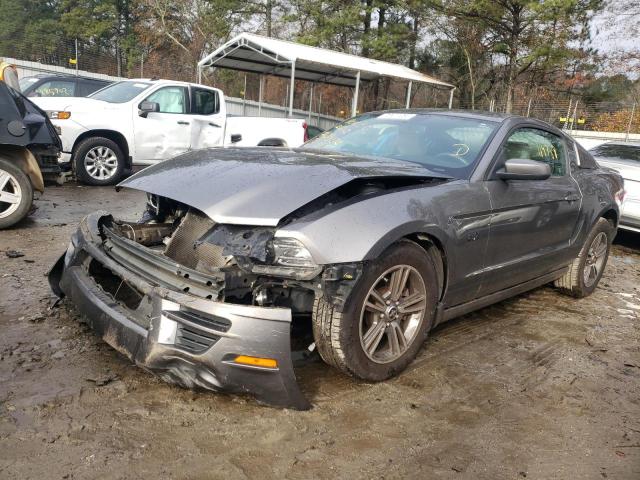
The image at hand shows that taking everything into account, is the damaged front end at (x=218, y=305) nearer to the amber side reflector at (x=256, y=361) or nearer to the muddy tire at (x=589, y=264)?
the amber side reflector at (x=256, y=361)

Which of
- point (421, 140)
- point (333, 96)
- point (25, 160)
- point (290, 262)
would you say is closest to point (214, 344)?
point (290, 262)

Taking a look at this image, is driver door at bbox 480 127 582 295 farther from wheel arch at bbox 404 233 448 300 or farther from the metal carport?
the metal carport

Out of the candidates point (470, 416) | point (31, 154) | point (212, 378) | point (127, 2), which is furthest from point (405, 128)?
point (127, 2)

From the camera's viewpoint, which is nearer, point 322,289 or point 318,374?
point 322,289

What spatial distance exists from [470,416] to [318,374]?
0.86 meters

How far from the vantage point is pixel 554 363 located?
11.8 feet

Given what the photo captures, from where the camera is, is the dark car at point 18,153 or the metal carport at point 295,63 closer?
the dark car at point 18,153

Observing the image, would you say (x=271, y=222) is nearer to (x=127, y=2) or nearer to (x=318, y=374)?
(x=318, y=374)

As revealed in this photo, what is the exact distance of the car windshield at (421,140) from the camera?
144 inches

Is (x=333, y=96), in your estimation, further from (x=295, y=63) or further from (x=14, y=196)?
(x=14, y=196)

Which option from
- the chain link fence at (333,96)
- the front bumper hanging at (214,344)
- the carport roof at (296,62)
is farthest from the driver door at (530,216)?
the chain link fence at (333,96)

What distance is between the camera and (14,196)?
5.59 m

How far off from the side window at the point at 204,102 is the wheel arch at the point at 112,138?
1408mm

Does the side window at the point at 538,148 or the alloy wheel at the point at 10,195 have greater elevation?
the side window at the point at 538,148
